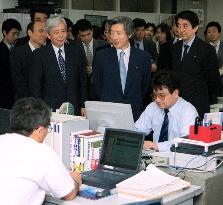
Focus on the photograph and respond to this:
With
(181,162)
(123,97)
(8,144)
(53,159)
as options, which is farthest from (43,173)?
(123,97)

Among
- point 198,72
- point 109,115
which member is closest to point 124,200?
point 109,115

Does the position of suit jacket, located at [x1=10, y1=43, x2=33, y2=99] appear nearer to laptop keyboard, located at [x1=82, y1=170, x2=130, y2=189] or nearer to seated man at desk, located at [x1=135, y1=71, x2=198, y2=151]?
seated man at desk, located at [x1=135, y1=71, x2=198, y2=151]

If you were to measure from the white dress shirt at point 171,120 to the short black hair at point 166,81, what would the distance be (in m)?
0.13

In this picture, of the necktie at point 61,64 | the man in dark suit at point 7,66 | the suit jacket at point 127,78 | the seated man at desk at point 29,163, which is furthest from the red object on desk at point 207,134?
the man in dark suit at point 7,66

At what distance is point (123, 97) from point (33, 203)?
6.11ft

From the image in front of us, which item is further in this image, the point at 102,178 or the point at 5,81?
the point at 5,81

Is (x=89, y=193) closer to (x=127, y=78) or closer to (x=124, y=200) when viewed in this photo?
(x=124, y=200)

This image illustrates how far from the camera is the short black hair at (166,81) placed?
3248mm

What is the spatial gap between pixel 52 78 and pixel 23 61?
23.4 inches

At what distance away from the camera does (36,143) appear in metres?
2.21

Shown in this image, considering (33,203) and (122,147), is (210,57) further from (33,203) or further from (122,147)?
(33,203)

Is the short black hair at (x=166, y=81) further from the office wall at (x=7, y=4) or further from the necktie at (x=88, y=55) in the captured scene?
the office wall at (x=7, y=4)

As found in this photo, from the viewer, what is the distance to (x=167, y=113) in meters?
3.36

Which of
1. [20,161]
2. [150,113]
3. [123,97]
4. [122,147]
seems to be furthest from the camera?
[123,97]
